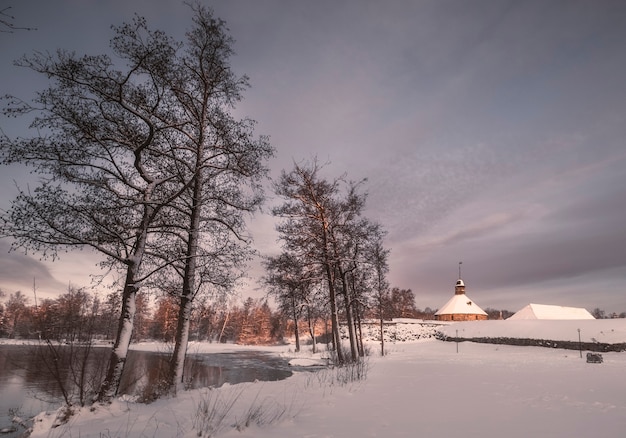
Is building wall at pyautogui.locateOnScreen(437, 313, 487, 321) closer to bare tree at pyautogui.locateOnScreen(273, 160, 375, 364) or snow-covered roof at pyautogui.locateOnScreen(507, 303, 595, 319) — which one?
snow-covered roof at pyautogui.locateOnScreen(507, 303, 595, 319)

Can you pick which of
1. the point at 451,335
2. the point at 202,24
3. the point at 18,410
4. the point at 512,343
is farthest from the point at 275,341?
the point at 202,24

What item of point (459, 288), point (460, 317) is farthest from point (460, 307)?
point (459, 288)

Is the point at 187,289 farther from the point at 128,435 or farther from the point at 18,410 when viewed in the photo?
the point at 18,410

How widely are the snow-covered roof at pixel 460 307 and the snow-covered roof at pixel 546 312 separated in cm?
897

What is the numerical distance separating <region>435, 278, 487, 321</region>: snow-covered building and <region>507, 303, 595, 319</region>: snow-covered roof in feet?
28.3

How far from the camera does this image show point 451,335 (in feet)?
127

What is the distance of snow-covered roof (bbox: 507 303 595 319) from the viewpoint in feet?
127

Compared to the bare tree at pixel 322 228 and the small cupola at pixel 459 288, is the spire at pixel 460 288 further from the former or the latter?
the bare tree at pixel 322 228

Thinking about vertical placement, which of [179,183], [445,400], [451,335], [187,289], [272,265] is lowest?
[451,335]

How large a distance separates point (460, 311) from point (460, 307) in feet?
2.86

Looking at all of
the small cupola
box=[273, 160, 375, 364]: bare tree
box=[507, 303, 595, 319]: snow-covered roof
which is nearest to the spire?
the small cupola

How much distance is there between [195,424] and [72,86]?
23.4ft

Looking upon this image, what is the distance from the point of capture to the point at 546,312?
39688 millimetres

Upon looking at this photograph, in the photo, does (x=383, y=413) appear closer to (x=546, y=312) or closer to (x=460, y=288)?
(x=546, y=312)
